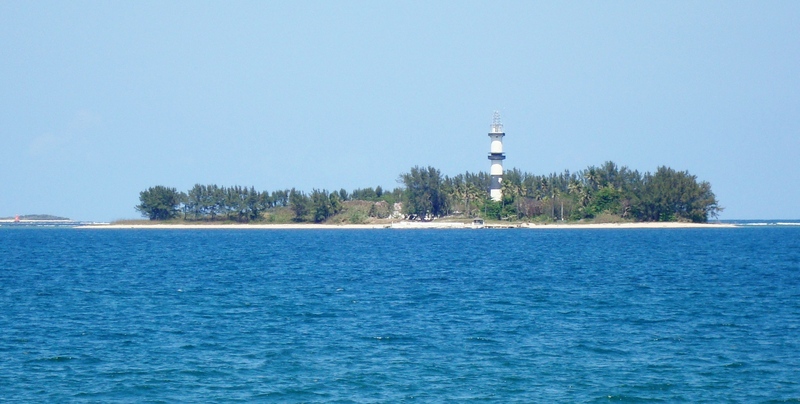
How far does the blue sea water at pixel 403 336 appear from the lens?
A: 754 inches

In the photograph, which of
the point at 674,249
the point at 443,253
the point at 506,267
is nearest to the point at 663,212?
the point at 674,249

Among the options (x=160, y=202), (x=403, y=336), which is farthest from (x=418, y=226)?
(x=403, y=336)

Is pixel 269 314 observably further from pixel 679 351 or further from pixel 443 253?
pixel 443 253

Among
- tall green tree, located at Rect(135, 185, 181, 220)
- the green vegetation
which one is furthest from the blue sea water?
tall green tree, located at Rect(135, 185, 181, 220)

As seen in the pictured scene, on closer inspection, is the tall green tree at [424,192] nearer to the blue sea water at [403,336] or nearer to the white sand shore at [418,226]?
the white sand shore at [418,226]

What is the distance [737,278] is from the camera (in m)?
44.7

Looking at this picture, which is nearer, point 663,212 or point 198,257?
point 198,257

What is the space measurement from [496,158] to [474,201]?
11935 mm

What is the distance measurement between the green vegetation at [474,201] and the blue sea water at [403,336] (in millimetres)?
84320

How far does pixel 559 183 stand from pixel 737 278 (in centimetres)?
10698

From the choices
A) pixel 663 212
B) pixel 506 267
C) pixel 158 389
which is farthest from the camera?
pixel 663 212

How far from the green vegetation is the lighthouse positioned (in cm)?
184

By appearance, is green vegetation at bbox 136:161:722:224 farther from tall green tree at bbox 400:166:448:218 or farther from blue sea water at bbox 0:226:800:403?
blue sea water at bbox 0:226:800:403

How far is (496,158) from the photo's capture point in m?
137
